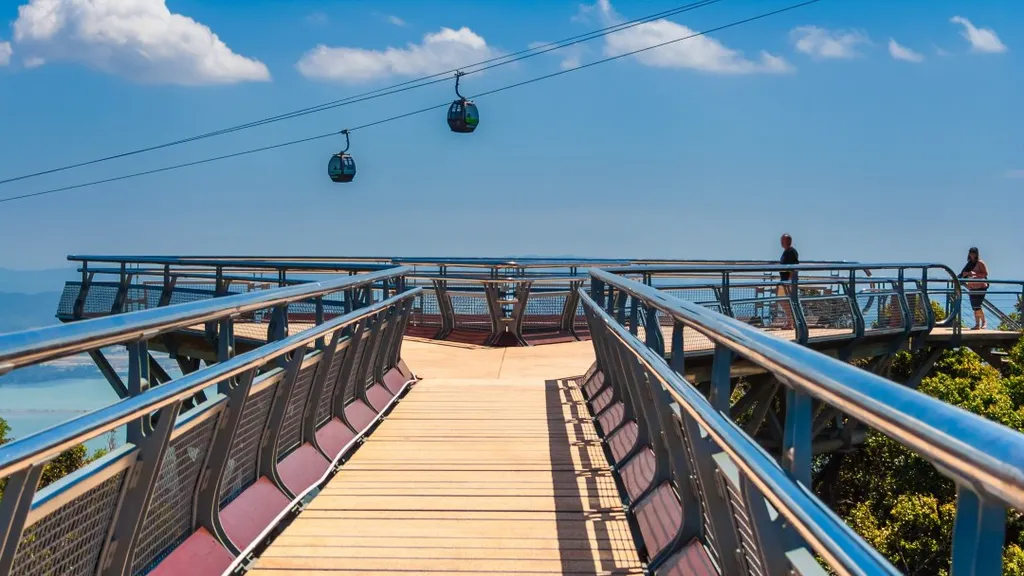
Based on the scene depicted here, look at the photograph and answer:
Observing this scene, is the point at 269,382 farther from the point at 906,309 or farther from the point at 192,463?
the point at 906,309

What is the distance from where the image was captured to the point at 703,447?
363 centimetres

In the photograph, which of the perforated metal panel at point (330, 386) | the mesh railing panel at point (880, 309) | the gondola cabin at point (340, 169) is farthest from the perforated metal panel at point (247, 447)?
the gondola cabin at point (340, 169)

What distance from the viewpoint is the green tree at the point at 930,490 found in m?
17.7

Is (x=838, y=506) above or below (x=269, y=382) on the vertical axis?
below

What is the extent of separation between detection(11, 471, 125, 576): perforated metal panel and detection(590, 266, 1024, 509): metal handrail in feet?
6.24

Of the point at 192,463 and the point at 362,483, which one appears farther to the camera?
the point at 362,483

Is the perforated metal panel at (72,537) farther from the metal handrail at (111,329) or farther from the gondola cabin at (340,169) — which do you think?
the gondola cabin at (340,169)

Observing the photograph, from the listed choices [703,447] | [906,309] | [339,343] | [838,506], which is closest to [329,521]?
[339,343]

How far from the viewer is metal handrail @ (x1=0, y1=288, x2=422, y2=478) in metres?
2.45

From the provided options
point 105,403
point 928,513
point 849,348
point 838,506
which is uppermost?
point 105,403

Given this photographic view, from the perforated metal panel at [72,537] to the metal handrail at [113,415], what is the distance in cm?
28

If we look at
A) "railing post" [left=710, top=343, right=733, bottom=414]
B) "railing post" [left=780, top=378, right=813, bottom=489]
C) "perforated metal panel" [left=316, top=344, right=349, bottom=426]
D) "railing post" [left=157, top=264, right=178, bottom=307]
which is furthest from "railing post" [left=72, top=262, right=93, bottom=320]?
"railing post" [left=780, top=378, right=813, bottom=489]

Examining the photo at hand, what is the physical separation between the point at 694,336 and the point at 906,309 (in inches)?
317

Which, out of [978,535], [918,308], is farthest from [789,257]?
[978,535]
